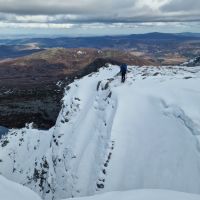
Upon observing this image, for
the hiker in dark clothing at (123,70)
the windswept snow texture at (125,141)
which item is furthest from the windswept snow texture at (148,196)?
the hiker in dark clothing at (123,70)

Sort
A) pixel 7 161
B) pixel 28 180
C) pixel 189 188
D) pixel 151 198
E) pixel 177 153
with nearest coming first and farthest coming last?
pixel 151 198
pixel 189 188
pixel 177 153
pixel 28 180
pixel 7 161

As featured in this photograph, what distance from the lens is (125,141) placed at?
30609 mm

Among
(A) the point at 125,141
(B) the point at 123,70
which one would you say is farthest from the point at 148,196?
(B) the point at 123,70

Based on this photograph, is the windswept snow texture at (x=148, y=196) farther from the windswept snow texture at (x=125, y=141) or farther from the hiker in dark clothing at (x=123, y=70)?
the hiker in dark clothing at (x=123, y=70)

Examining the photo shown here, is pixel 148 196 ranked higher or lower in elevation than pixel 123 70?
higher

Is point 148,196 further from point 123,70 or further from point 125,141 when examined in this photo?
point 123,70

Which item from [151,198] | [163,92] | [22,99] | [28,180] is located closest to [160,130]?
[163,92]

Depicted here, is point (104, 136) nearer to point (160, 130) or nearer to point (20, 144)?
point (160, 130)

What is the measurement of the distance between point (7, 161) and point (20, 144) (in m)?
3.07

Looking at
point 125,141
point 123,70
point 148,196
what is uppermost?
point 148,196

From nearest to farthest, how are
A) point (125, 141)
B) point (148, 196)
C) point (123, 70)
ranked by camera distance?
point (148, 196)
point (125, 141)
point (123, 70)

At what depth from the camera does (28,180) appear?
42.2 metres

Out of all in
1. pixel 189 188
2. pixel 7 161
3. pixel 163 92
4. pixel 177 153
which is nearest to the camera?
pixel 189 188

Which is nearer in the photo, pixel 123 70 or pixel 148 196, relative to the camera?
pixel 148 196
